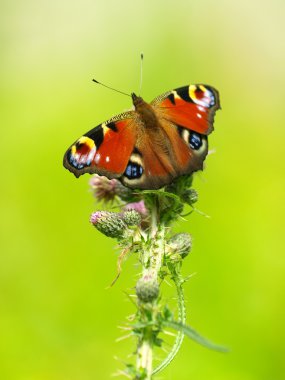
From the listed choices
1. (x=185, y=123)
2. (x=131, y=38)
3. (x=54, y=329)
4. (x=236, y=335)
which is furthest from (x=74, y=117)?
(x=185, y=123)

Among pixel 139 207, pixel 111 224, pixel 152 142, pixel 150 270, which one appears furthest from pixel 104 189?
pixel 150 270

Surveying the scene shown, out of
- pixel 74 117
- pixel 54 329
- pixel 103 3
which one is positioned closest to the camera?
pixel 54 329

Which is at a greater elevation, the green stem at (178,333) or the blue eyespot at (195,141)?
the blue eyespot at (195,141)

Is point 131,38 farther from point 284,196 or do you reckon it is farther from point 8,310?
point 8,310

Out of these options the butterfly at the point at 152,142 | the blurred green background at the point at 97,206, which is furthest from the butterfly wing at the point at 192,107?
the blurred green background at the point at 97,206

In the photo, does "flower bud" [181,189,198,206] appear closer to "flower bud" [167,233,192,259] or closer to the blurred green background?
"flower bud" [167,233,192,259]

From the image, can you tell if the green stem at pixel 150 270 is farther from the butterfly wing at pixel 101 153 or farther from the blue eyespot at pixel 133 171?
the butterfly wing at pixel 101 153

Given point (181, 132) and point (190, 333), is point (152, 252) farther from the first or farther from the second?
point (181, 132)
